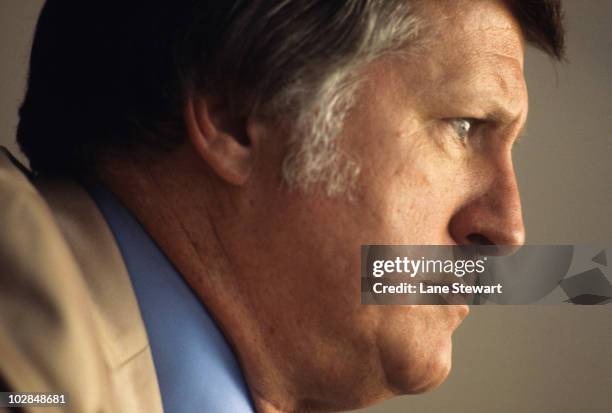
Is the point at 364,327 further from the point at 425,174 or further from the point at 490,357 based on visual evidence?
the point at 490,357

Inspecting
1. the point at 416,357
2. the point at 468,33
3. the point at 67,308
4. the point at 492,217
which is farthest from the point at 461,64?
the point at 67,308

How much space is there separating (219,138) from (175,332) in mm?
157

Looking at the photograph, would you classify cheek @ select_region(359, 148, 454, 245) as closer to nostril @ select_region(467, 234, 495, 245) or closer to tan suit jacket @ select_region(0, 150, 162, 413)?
nostril @ select_region(467, 234, 495, 245)

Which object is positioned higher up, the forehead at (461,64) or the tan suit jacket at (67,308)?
the forehead at (461,64)

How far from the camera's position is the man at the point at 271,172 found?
0.69 m

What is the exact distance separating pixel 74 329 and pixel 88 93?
0.25 meters

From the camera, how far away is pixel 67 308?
0.56 m

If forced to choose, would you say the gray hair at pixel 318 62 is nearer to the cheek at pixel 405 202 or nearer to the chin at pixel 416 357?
the cheek at pixel 405 202

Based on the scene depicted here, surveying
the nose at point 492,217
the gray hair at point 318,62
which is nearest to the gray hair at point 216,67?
the gray hair at point 318,62

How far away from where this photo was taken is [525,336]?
1.20 m

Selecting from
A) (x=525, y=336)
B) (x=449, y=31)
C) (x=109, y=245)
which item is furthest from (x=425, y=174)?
(x=525, y=336)

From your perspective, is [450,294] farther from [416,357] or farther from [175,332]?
[175,332]

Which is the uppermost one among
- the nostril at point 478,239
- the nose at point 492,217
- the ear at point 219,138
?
the ear at point 219,138

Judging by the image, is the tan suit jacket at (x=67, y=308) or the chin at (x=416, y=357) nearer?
the tan suit jacket at (x=67, y=308)
